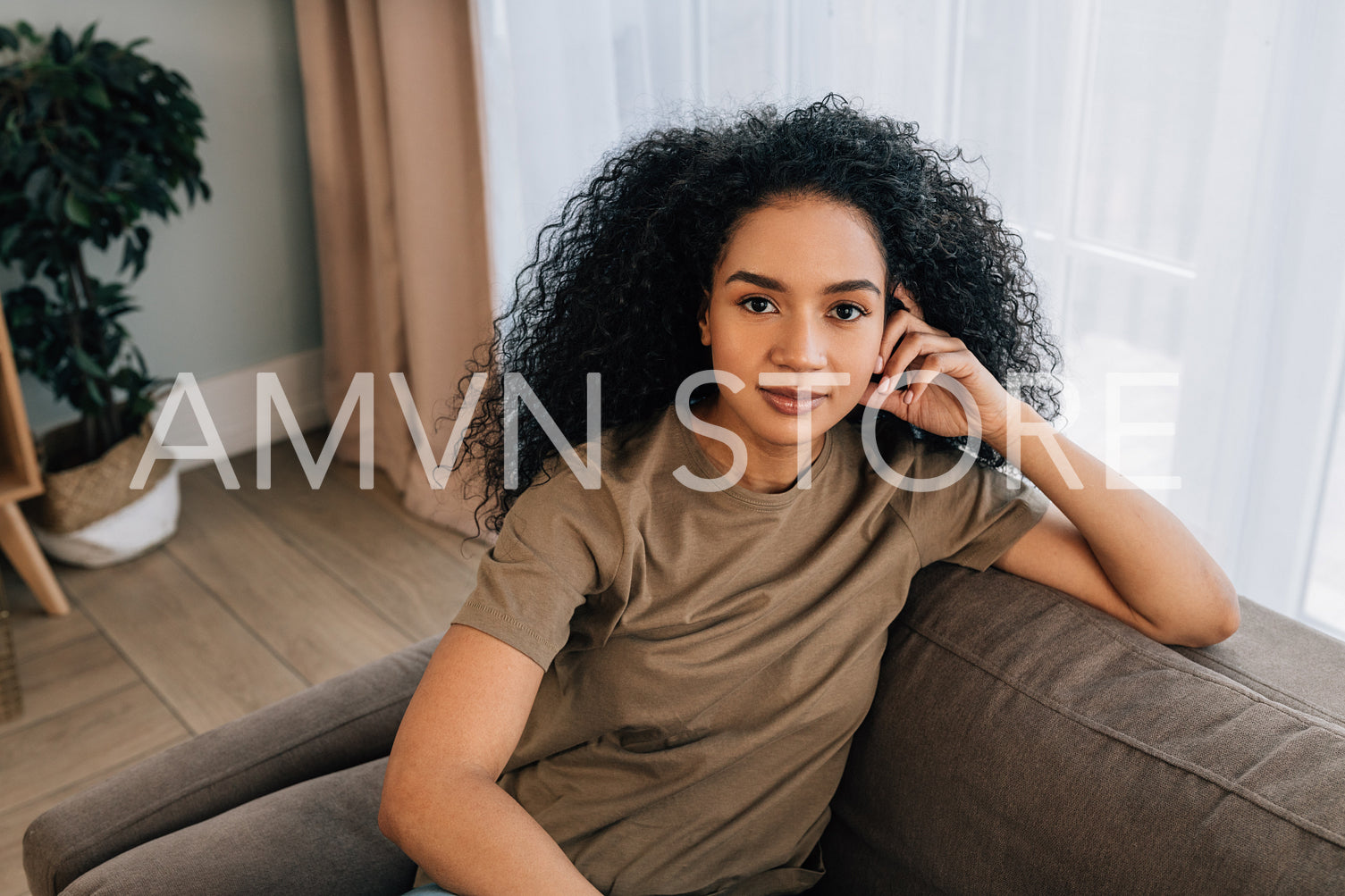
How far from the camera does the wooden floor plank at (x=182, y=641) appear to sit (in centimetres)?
214

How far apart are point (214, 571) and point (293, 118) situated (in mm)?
1194

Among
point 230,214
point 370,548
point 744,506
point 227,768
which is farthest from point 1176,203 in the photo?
point 230,214

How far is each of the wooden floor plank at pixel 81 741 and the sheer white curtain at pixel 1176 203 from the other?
5.12ft

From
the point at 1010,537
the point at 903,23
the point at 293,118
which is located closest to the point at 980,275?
the point at 1010,537

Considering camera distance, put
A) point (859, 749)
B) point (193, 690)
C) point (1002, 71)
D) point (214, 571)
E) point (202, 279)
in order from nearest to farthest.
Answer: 1. point (859, 749)
2. point (1002, 71)
3. point (193, 690)
4. point (214, 571)
5. point (202, 279)

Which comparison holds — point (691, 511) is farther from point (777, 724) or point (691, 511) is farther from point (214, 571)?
point (214, 571)

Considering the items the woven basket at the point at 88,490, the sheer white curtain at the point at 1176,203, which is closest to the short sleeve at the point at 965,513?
the sheer white curtain at the point at 1176,203

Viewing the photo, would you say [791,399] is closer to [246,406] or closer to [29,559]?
[29,559]

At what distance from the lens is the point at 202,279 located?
2.89 m

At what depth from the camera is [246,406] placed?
3049 millimetres

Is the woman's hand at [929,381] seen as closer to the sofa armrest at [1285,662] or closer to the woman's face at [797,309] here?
the woman's face at [797,309]

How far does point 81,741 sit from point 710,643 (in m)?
1.48

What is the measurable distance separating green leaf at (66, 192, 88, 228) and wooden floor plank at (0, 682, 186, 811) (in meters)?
0.91

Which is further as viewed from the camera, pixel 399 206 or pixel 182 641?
pixel 399 206
